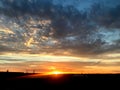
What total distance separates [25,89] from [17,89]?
4.71ft

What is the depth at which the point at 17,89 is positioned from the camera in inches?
1804

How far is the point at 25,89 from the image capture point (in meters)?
46.5
